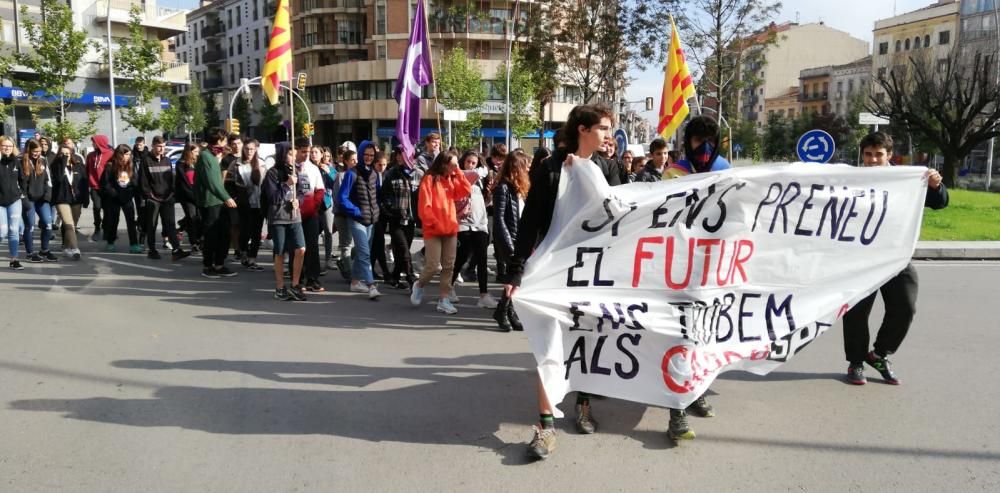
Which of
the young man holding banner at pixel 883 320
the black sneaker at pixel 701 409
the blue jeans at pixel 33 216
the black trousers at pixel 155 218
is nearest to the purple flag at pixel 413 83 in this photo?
the black trousers at pixel 155 218

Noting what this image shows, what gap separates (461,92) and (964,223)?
3802 cm

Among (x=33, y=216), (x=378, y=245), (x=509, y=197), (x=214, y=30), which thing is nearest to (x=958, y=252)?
(x=509, y=197)

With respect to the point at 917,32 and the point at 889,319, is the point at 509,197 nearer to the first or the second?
the point at 889,319

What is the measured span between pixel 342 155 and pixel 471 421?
18.4ft

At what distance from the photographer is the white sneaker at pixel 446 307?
7.79 metres

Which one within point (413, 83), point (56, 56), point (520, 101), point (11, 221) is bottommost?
point (11, 221)

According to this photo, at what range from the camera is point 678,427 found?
Result: 419cm

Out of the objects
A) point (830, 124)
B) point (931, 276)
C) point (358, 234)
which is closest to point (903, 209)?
point (358, 234)

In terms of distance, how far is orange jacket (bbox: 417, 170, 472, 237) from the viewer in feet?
25.3

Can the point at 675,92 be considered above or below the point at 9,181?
above

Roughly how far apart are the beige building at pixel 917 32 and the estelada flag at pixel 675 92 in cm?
6298

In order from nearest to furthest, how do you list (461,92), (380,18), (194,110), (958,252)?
(958,252)
(461,92)
(380,18)
(194,110)

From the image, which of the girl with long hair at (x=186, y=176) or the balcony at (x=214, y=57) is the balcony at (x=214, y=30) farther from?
the girl with long hair at (x=186, y=176)

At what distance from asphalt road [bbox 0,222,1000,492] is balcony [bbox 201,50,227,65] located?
87858mm
